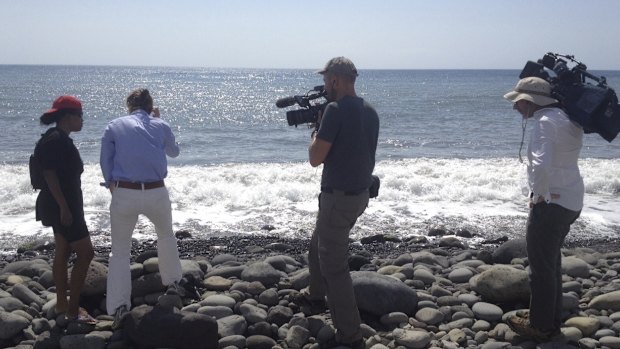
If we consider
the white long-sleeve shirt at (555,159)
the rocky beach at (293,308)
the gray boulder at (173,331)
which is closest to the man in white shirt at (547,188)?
the white long-sleeve shirt at (555,159)

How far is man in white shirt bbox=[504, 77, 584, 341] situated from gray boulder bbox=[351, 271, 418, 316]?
1.06 m

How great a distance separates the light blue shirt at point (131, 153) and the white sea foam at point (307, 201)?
545 centimetres

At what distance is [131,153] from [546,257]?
120 inches

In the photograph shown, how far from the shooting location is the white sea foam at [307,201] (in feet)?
36.2

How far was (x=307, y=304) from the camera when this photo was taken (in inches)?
218

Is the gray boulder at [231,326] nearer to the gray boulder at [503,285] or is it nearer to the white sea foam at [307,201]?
the gray boulder at [503,285]

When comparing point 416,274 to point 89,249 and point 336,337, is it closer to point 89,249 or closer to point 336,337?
point 336,337

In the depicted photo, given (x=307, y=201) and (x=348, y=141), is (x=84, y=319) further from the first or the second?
(x=307, y=201)

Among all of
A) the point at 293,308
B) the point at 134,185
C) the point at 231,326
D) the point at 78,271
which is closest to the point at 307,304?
the point at 293,308

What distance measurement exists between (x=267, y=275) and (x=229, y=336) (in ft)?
4.10

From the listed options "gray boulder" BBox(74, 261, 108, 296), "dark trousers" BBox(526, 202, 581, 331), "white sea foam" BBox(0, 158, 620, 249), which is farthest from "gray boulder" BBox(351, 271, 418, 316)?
"white sea foam" BBox(0, 158, 620, 249)

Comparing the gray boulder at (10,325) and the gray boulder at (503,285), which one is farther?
the gray boulder at (503,285)

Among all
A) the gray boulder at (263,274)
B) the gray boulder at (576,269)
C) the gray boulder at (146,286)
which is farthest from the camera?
the gray boulder at (576,269)

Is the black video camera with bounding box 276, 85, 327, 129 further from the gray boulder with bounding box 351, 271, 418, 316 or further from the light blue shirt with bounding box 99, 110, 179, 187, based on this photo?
the gray boulder with bounding box 351, 271, 418, 316
